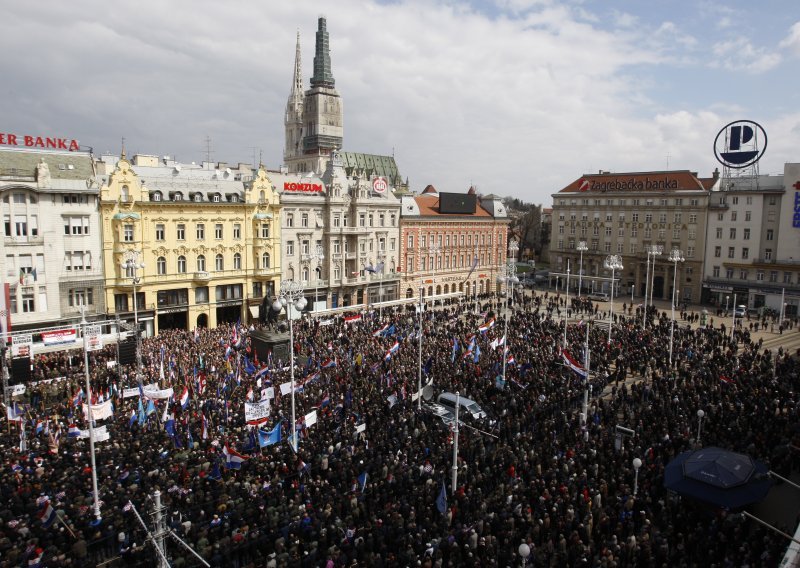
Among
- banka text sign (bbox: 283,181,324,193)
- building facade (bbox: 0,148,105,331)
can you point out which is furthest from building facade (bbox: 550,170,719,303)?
building facade (bbox: 0,148,105,331)

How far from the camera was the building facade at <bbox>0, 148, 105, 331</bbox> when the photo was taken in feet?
135

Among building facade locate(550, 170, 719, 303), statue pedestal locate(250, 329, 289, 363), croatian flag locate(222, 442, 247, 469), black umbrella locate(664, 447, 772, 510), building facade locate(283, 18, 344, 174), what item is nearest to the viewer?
black umbrella locate(664, 447, 772, 510)

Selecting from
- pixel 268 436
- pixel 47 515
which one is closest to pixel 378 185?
pixel 268 436

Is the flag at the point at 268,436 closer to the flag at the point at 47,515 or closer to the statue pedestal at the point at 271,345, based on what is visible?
the flag at the point at 47,515

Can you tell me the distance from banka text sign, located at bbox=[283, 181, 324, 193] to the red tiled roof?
4060cm

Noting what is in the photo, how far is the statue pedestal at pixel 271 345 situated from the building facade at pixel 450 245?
3045cm

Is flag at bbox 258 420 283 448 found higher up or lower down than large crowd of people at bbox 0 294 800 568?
higher up

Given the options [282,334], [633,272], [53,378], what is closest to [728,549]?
[282,334]

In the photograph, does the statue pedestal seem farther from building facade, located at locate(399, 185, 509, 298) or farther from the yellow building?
building facade, located at locate(399, 185, 509, 298)

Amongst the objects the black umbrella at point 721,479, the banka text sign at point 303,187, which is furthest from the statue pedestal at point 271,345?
the banka text sign at point 303,187

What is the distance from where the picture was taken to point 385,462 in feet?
68.4

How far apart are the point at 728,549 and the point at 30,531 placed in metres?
20.3

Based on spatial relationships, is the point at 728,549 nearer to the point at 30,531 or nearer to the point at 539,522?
the point at 539,522

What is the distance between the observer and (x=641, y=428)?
24.4 meters
